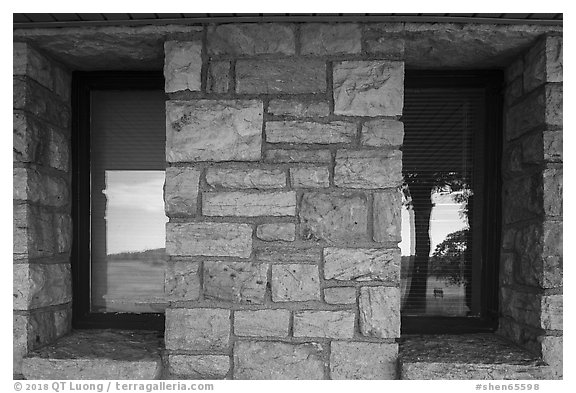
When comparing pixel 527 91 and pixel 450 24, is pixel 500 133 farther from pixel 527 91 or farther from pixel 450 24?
pixel 450 24

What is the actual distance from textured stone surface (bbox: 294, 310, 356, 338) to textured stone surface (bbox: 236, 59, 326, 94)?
1020 mm

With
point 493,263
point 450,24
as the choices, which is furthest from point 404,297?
point 450,24

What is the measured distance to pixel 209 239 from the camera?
79.5 inches

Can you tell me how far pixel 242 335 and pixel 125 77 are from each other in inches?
61.3

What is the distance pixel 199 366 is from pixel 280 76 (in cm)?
139

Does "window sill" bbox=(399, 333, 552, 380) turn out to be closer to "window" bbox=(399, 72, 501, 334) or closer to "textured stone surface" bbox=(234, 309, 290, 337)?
"window" bbox=(399, 72, 501, 334)

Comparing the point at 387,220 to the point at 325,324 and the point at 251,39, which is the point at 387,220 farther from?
the point at 251,39

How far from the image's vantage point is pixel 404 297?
246 cm

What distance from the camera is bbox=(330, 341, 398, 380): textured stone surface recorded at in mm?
2008

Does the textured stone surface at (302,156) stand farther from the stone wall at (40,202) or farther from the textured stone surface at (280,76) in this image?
the stone wall at (40,202)

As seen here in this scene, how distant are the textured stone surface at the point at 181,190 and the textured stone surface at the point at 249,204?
0.06 m

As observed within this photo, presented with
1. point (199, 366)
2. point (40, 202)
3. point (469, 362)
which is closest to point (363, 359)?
point (469, 362)
